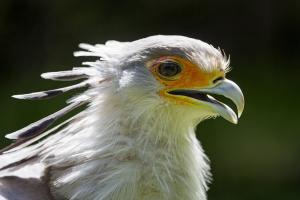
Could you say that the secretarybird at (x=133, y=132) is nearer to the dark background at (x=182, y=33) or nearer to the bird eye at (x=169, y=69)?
the bird eye at (x=169, y=69)

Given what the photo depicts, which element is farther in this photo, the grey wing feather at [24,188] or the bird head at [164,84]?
the bird head at [164,84]

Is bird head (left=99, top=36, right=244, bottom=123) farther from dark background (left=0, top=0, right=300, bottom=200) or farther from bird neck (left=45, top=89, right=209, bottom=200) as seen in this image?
dark background (left=0, top=0, right=300, bottom=200)

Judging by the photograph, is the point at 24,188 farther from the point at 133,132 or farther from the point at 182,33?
the point at 182,33

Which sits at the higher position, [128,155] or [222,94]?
[222,94]

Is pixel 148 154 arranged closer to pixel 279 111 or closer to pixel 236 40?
pixel 279 111

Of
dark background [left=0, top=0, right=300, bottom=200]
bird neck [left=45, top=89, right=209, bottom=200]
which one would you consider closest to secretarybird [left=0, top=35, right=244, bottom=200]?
bird neck [left=45, top=89, right=209, bottom=200]

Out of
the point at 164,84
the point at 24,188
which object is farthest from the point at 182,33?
the point at 24,188

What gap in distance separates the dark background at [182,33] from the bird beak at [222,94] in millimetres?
4969

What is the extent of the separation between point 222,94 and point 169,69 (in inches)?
10.3

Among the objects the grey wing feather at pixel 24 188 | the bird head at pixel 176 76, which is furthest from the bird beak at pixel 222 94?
the grey wing feather at pixel 24 188

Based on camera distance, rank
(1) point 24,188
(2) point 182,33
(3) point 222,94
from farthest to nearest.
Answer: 1. (2) point 182,33
2. (3) point 222,94
3. (1) point 24,188

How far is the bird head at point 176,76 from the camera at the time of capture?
3.44 m

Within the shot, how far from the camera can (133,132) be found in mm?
3459

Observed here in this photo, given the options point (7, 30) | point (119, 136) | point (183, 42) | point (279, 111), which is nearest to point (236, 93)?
point (183, 42)
